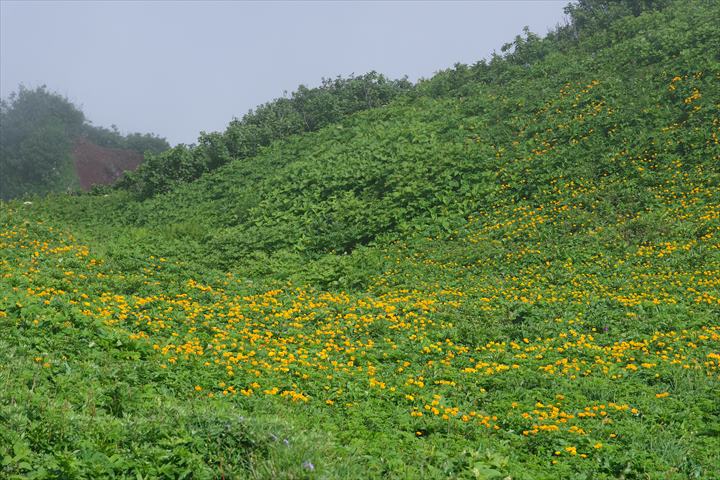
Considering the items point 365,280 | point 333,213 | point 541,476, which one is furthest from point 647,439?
point 333,213

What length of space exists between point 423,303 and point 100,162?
53.3 meters

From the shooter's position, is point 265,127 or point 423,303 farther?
point 265,127

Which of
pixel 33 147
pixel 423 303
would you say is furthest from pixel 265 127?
pixel 33 147

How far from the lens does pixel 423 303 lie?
1133 centimetres

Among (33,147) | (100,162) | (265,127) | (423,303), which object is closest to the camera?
(423,303)

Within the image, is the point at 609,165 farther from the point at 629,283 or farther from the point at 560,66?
the point at 560,66

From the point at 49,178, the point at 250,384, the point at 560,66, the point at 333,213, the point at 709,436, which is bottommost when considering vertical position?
the point at 709,436

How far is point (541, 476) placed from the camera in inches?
221

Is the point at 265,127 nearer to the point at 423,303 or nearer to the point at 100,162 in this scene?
the point at 423,303

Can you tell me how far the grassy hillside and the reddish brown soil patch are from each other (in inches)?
1280

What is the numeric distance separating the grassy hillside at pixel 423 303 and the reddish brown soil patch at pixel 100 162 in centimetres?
3250

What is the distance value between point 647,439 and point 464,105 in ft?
65.8

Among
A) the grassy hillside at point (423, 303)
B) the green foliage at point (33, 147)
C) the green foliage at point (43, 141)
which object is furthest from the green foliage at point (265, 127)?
the green foliage at point (33, 147)

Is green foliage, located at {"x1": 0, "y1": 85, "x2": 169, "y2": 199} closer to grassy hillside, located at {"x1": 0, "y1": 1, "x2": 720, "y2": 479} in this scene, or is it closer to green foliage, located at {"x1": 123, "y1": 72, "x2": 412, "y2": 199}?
green foliage, located at {"x1": 123, "y1": 72, "x2": 412, "y2": 199}
